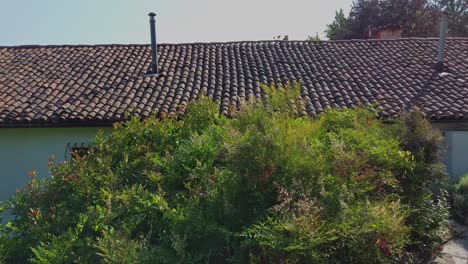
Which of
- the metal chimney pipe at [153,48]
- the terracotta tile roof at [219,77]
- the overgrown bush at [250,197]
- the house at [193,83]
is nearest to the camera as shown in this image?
the overgrown bush at [250,197]

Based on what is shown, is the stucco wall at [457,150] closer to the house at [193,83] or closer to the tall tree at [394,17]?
the house at [193,83]

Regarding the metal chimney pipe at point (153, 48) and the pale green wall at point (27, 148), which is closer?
the pale green wall at point (27, 148)

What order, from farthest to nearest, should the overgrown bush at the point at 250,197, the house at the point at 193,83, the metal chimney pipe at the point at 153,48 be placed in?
1. the metal chimney pipe at the point at 153,48
2. the house at the point at 193,83
3. the overgrown bush at the point at 250,197

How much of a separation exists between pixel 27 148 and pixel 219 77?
4748 mm

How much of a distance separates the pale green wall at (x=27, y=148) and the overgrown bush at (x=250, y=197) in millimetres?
5491

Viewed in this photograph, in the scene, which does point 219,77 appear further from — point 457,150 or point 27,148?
point 457,150

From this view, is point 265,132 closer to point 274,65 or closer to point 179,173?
point 179,173

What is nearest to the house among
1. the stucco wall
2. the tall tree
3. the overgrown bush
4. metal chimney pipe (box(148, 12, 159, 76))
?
the stucco wall

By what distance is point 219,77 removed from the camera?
11281mm

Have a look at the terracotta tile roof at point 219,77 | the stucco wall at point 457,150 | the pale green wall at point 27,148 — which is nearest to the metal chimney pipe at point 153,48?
the terracotta tile roof at point 219,77

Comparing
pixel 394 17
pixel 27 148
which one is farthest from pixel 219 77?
pixel 394 17

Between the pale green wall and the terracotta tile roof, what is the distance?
16.6 inches

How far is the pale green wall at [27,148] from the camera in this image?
31.8ft

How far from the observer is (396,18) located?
28.1 meters
